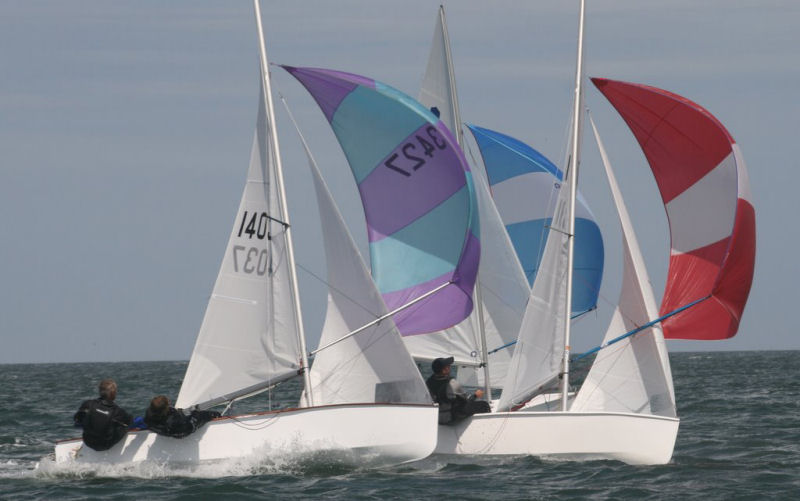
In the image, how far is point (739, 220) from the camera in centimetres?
1391

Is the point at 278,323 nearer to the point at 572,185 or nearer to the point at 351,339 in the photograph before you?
the point at 351,339

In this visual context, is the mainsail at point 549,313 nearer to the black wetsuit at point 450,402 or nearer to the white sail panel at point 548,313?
the white sail panel at point 548,313

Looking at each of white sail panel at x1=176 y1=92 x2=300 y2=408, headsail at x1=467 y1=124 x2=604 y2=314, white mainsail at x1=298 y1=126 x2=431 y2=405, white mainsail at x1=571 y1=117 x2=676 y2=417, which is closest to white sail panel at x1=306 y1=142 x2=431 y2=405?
white mainsail at x1=298 y1=126 x2=431 y2=405

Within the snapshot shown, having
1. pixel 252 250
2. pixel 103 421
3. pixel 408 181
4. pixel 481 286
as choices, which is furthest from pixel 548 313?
pixel 103 421

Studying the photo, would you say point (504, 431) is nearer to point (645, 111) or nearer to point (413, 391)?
point (413, 391)

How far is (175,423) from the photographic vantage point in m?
13.5

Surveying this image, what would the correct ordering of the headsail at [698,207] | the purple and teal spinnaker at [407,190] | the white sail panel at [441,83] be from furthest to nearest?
the white sail panel at [441,83], the purple and teal spinnaker at [407,190], the headsail at [698,207]

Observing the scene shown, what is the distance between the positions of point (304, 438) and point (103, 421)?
2.22 metres

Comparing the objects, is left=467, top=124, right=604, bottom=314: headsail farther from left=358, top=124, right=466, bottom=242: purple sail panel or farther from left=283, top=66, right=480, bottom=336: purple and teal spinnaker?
left=358, top=124, right=466, bottom=242: purple sail panel

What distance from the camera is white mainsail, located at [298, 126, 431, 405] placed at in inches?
567

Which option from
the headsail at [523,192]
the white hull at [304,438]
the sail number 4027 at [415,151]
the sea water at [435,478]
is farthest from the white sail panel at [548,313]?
the headsail at [523,192]

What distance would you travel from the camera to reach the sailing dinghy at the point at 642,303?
14102 mm

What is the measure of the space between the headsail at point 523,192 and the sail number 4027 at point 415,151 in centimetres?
479

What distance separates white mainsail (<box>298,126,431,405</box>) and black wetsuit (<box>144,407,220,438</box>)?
1.58m
